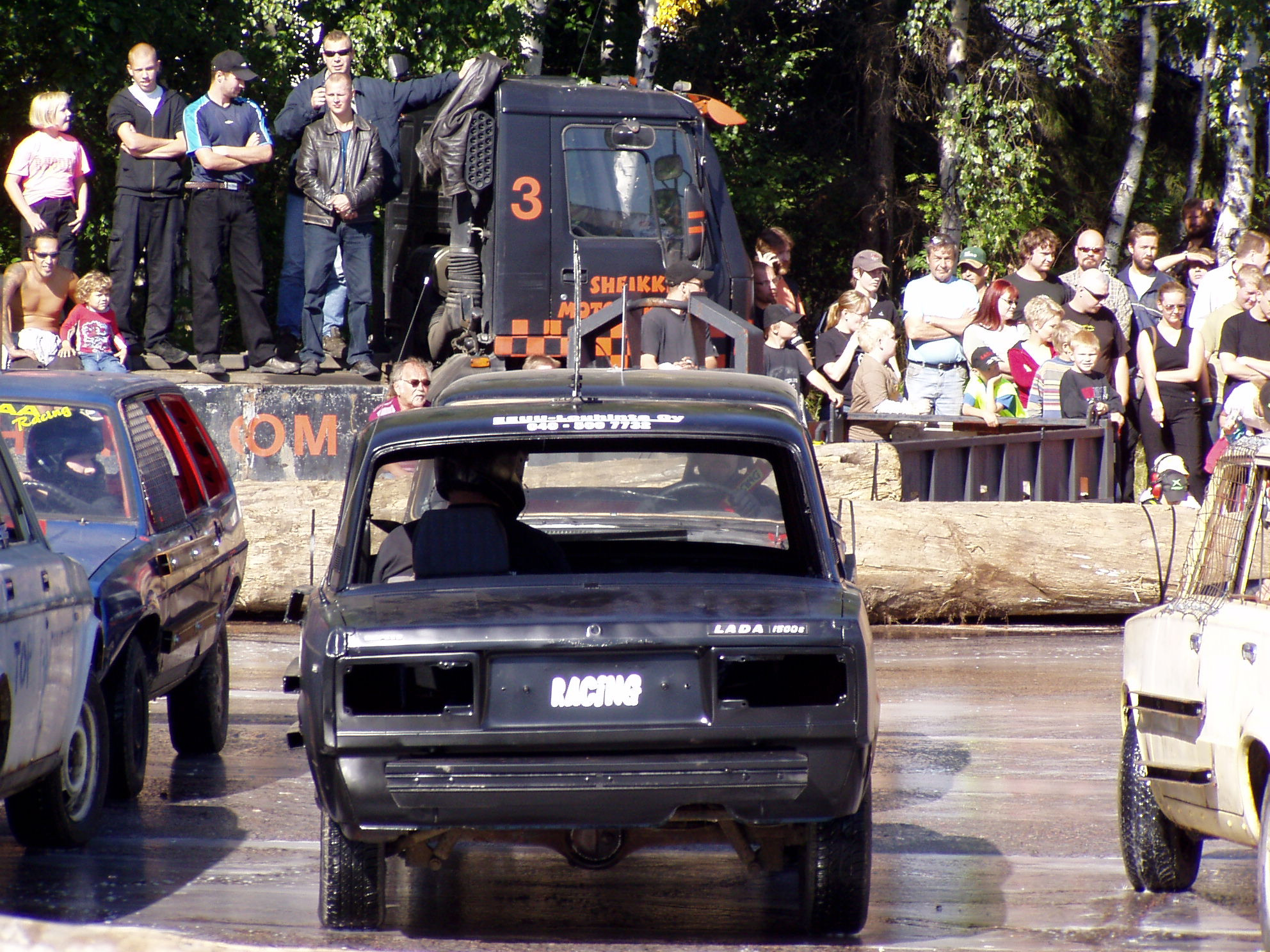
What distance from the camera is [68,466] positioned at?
25.8 ft

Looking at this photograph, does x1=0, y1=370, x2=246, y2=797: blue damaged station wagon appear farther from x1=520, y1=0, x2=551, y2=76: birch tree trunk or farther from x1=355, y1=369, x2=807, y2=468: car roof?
x1=520, y1=0, x2=551, y2=76: birch tree trunk

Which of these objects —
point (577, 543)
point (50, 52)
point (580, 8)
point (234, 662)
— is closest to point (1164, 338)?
point (234, 662)

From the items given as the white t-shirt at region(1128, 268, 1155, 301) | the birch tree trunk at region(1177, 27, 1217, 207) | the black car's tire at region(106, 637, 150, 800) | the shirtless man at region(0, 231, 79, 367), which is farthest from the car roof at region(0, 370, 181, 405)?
the birch tree trunk at region(1177, 27, 1217, 207)

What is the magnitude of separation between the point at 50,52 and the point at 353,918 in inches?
834

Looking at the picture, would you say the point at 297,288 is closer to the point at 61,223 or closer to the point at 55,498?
the point at 61,223

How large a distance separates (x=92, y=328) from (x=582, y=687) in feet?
30.8

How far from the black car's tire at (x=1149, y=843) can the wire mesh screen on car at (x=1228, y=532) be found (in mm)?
551

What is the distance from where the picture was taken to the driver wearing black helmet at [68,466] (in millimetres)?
7801

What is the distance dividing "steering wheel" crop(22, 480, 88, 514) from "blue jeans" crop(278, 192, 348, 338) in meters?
7.50

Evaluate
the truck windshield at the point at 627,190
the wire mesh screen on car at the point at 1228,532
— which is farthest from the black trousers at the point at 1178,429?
the wire mesh screen on car at the point at 1228,532

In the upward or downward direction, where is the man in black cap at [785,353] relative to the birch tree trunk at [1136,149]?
downward

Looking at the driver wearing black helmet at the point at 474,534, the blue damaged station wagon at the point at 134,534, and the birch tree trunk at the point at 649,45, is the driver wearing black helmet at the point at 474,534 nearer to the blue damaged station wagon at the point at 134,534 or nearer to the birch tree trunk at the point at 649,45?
the blue damaged station wagon at the point at 134,534

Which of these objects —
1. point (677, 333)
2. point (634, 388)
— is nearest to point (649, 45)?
point (677, 333)

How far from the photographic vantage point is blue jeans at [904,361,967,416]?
1503cm
